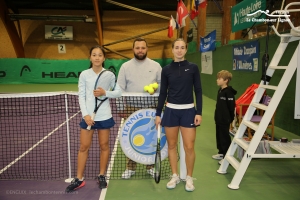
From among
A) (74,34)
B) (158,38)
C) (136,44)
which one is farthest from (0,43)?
(136,44)

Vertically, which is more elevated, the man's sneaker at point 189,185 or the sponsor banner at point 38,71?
the sponsor banner at point 38,71

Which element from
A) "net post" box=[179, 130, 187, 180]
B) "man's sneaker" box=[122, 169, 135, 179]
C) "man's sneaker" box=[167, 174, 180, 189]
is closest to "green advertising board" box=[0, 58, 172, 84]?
"man's sneaker" box=[122, 169, 135, 179]

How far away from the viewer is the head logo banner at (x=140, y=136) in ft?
12.4

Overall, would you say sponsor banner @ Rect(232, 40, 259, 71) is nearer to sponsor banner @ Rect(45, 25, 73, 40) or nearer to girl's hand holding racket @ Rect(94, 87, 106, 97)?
girl's hand holding racket @ Rect(94, 87, 106, 97)

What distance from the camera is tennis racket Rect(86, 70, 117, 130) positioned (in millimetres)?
3367

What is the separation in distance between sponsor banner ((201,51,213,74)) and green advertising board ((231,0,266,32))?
4.60 metres

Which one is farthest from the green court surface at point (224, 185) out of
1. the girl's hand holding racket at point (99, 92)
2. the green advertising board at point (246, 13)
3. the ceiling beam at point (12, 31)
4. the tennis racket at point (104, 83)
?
the ceiling beam at point (12, 31)

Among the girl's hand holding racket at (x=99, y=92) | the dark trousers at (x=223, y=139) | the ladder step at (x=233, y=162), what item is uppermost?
the girl's hand holding racket at (x=99, y=92)

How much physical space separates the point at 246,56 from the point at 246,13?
179cm

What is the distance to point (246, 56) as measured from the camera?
316 inches

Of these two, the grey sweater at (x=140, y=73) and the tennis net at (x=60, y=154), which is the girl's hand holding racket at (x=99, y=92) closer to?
the tennis net at (x=60, y=154)

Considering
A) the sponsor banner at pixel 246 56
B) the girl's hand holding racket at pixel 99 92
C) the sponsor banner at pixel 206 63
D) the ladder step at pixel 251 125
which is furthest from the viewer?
the sponsor banner at pixel 206 63

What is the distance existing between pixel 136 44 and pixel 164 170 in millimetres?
2047

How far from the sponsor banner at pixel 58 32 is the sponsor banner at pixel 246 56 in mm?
16641
